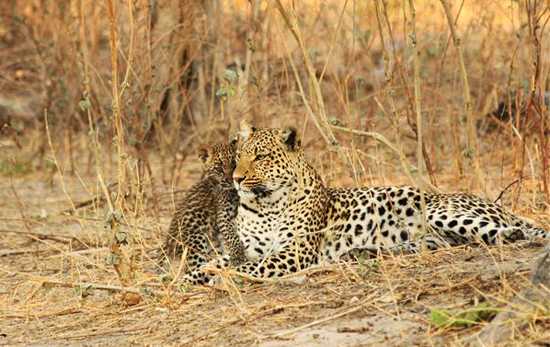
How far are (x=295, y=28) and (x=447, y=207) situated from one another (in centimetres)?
177

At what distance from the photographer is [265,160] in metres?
8.09

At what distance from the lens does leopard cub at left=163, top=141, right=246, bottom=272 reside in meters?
8.41

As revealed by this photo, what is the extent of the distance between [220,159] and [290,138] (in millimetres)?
584

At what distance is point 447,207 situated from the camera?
8039mm

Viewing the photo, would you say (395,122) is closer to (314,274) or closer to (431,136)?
(314,274)

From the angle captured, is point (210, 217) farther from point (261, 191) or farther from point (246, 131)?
point (246, 131)

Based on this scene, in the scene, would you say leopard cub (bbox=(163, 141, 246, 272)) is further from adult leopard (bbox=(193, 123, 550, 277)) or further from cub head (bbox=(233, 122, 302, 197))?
cub head (bbox=(233, 122, 302, 197))

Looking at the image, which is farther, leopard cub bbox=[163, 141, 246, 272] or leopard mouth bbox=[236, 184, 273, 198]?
leopard cub bbox=[163, 141, 246, 272]

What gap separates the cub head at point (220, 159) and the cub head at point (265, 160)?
254 mm

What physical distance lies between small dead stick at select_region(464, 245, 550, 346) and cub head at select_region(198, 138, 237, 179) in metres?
3.39

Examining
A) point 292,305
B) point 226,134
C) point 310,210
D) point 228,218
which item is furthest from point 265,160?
point 226,134

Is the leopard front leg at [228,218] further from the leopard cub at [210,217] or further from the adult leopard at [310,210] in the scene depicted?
the adult leopard at [310,210]

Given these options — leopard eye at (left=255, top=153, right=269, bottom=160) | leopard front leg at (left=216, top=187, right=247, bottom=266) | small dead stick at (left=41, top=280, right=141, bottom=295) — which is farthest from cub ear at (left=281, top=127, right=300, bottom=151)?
small dead stick at (left=41, top=280, right=141, bottom=295)

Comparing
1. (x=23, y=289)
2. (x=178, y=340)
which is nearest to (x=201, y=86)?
(x=23, y=289)
